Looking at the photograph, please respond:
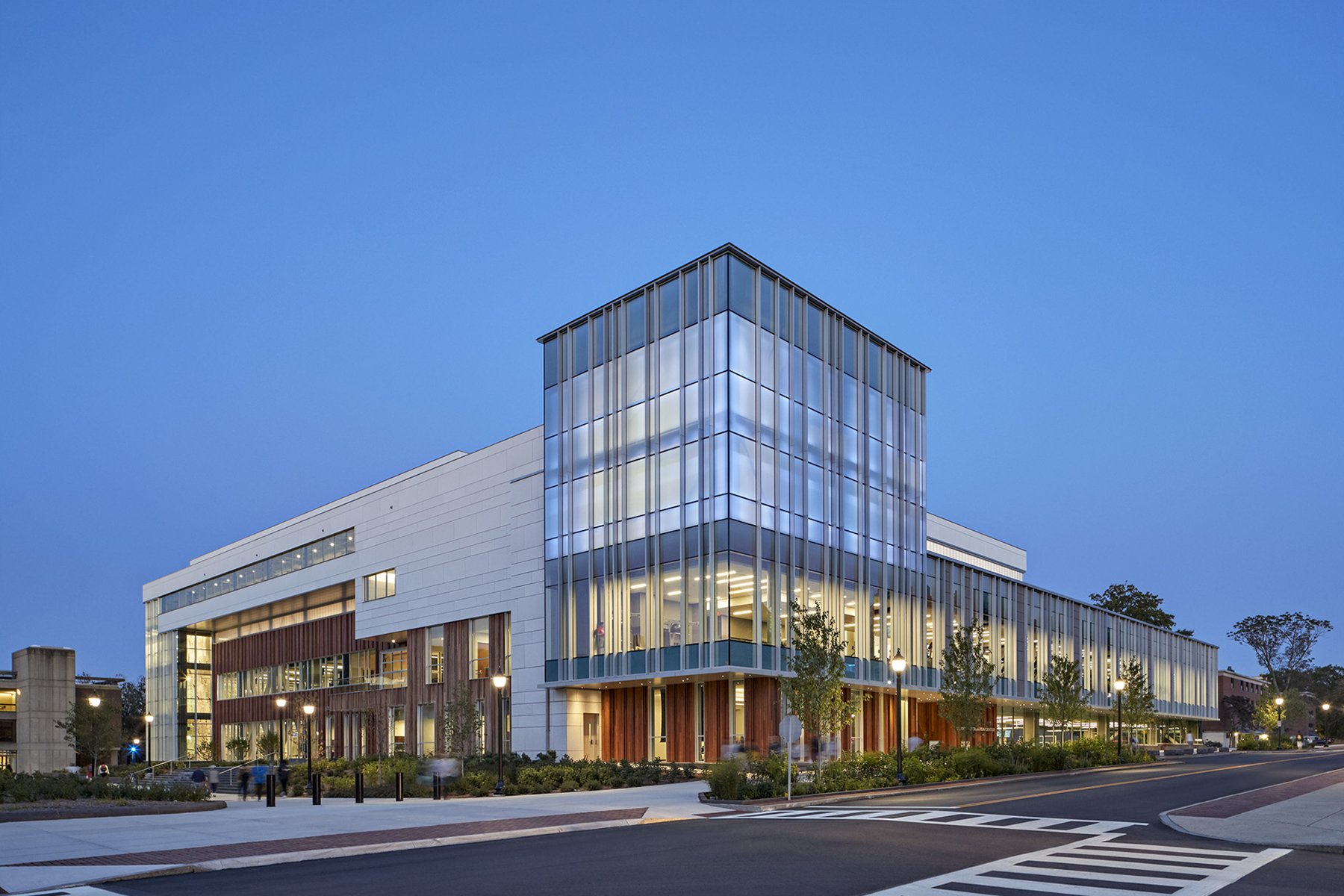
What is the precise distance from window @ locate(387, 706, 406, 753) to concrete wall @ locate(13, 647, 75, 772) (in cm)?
2037

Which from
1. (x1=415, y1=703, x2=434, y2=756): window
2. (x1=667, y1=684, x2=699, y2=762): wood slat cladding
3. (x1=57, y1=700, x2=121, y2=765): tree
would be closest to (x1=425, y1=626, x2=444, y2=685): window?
(x1=415, y1=703, x2=434, y2=756): window

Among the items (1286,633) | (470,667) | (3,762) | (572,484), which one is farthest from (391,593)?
(1286,633)

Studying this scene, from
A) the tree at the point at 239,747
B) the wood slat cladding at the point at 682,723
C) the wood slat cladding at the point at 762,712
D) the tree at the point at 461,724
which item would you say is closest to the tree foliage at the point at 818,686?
the wood slat cladding at the point at 762,712

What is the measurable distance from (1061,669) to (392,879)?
4697 cm

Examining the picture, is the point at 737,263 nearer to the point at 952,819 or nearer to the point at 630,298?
the point at 630,298

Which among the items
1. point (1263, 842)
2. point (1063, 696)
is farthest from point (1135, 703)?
point (1263, 842)

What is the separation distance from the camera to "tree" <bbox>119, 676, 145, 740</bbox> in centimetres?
13025

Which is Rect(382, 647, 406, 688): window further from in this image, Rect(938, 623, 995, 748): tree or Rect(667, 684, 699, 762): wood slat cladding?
Rect(938, 623, 995, 748): tree

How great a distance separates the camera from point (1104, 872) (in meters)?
15.4

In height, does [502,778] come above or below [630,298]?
below

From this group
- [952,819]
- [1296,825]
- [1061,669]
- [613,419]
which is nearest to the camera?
[1296,825]

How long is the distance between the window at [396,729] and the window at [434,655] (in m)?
3.31

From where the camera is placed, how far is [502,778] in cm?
3753

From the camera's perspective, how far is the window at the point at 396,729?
63.6 m
